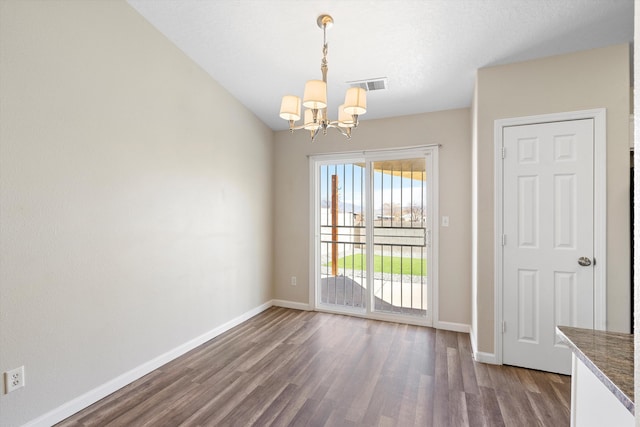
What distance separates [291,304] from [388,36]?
3499mm

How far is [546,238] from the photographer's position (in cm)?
265

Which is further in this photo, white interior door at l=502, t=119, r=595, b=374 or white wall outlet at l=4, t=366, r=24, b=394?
white interior door at l=502, t=119, r=595, b=374

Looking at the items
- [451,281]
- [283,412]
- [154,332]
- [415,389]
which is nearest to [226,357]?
[154,332]

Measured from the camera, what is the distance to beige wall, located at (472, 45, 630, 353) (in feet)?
8.02

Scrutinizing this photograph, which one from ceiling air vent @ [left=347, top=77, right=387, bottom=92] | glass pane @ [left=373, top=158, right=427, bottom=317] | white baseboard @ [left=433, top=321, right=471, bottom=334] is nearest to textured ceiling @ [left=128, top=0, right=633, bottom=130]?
ceiling air vent @ [left=347, top=77, right=387, bottom=92]

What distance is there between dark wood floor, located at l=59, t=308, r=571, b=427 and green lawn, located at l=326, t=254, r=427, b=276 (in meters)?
0.82

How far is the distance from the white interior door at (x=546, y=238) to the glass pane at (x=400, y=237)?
1.14 m

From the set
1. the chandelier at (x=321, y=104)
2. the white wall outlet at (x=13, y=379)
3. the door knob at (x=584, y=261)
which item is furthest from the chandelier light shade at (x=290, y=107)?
the door knob at (x=584, y=261)

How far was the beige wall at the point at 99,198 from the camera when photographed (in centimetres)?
187

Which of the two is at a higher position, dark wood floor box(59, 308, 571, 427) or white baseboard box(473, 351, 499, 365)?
white baseboard box(473, 351, 499, 365)

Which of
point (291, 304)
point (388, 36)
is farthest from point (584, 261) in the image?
point (291, 304)

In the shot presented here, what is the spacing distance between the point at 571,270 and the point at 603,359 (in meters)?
2.06

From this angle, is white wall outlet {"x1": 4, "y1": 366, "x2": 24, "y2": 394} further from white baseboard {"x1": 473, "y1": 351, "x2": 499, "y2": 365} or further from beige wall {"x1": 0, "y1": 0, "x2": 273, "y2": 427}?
white baseboard {"x1": 473, "y1": 351, "x2": 499, "y2": 365}

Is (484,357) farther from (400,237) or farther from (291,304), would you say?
(291,304)
